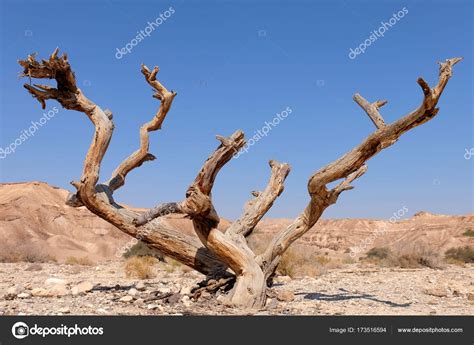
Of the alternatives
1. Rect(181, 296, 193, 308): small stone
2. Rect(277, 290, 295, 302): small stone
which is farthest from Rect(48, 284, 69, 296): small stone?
Rect(277, 290, 295, 302): small stone

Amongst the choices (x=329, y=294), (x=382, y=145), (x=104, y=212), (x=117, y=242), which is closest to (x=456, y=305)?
(x=329, y=294)

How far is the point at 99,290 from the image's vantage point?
371 inches

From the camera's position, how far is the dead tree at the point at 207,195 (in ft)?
25.2

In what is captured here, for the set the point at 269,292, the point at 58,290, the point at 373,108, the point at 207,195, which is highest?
the point at 373,108

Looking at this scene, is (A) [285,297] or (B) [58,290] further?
(B) [58,290]

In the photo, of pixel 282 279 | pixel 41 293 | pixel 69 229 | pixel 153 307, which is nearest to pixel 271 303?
pixel 153 307

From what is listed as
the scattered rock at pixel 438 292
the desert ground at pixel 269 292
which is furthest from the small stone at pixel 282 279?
the scattered rock at pixel 438 292

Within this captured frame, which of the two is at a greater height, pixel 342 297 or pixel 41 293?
pixel 41 293

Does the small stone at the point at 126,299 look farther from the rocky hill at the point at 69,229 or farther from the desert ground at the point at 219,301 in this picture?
the rocky hill at the point at 69,229

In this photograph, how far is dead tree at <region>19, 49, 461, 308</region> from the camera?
7.68 m

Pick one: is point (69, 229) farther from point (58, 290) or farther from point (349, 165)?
point (349, 165)

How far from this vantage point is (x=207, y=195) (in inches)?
307

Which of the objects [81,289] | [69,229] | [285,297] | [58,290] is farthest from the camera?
[69,229]
